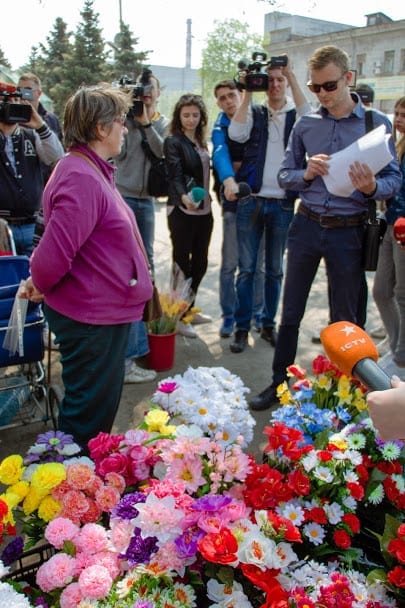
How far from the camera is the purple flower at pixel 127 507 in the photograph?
1.18 m

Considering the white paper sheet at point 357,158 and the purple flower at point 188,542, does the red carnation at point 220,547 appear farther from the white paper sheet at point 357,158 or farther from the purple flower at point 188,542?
the white paper sheet at point 357,158

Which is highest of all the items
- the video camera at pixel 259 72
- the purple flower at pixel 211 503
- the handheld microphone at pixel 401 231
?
the video camera at pixel 259 72

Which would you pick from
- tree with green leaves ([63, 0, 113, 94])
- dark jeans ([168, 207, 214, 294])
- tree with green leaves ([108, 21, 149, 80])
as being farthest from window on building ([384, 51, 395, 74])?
dark jeans ([168, 207, 214, 294])

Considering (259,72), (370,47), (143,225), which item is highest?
(370,47)

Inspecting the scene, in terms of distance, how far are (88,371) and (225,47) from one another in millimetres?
42285

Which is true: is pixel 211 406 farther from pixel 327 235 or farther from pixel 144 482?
pixel 327 235

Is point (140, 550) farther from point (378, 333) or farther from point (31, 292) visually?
point (378, 333)

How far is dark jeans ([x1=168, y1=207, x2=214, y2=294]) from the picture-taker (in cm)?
410

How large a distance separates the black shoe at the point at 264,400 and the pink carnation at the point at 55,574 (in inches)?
84.2

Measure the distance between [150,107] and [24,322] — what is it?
→ 2.21 m

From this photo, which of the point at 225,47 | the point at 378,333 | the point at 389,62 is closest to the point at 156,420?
the point at 378,333

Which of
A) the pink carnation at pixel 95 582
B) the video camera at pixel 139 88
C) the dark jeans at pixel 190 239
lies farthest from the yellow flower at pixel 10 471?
the dark jeans at pixel 190 239

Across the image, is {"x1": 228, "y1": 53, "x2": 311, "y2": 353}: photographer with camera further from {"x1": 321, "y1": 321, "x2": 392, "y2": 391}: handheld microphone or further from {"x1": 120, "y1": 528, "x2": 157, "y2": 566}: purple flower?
{"x1": 120, "y1": 528, "x2": 157, "y2": 566}: purple flower

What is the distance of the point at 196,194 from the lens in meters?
3.90
